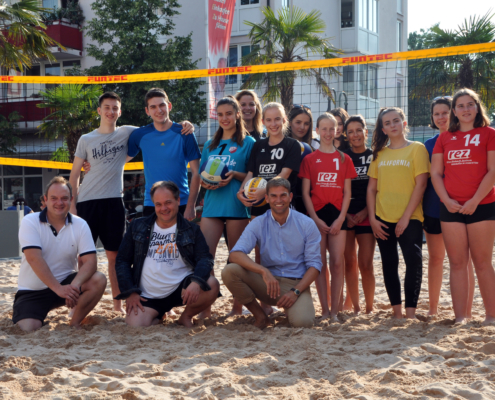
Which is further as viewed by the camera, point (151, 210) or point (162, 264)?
point (151, 210)

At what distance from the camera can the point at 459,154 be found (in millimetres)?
3322

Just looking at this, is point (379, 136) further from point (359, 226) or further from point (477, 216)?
point (477, 216)

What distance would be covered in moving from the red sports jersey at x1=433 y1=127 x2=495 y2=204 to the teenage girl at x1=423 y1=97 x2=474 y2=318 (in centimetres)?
28

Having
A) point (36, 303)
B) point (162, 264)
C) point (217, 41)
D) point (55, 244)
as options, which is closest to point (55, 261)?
point (55, 244)

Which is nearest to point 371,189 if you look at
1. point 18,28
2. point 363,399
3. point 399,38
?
point 363,399

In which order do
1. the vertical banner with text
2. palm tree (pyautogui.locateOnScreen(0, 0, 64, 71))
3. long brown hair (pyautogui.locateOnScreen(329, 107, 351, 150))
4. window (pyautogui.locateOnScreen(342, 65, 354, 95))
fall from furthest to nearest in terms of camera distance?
1. window (pyautogui.locateOnScreen(342, 65, 354, 95))
2. the vertical banner with text
3. palm tree (pyautogui.locateOnScreen(0, 0, 64, 71))
4. long brown hair (pyautogui.locateOnScreen(329, 107, 351, 150))

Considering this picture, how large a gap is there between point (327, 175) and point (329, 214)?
274mm

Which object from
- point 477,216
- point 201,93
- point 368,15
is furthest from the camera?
point 368,15

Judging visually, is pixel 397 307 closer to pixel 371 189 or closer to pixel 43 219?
pixel 371 189

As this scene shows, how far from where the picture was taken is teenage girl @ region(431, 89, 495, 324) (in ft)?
10.7

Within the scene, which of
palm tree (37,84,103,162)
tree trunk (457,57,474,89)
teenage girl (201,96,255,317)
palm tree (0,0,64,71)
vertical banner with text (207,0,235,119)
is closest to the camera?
teenage girl (201,96,255,317)

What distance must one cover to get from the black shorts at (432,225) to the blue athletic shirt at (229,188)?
4.14 feet

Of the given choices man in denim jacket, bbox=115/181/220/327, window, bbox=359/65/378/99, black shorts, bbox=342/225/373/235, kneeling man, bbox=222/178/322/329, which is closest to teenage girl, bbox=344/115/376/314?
black shorts, bbox=342/225/373/235

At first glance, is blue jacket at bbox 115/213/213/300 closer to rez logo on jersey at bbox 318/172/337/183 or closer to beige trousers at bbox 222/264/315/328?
beige trousers at bbox 222/264/315/328
